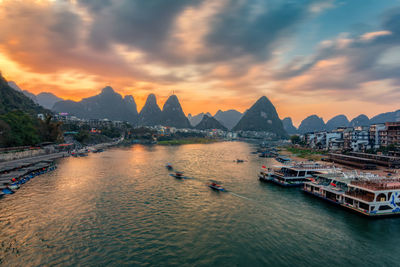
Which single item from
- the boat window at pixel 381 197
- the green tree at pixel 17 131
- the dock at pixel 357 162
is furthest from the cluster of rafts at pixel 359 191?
the green tree at pixel 17 131

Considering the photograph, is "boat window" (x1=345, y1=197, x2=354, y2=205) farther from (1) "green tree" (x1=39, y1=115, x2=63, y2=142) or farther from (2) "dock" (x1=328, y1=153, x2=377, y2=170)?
(1) "green tree" (x1=39, y1=115, x2=63, y2=142)

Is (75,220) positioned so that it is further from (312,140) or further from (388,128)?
(312,140)

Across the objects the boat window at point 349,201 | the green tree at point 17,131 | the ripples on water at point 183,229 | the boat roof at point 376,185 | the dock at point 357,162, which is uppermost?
the green tree at point 17,131

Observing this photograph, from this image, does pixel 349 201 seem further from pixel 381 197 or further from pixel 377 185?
pixel 377 185

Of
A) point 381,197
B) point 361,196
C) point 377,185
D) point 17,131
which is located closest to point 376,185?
point 377,185

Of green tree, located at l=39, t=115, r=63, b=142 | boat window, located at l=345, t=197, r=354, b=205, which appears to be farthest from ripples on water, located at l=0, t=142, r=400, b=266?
green tree, located at l=39, t=115, r=63, b=142

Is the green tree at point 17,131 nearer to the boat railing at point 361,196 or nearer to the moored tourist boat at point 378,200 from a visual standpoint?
the boat railing at point 361,196
